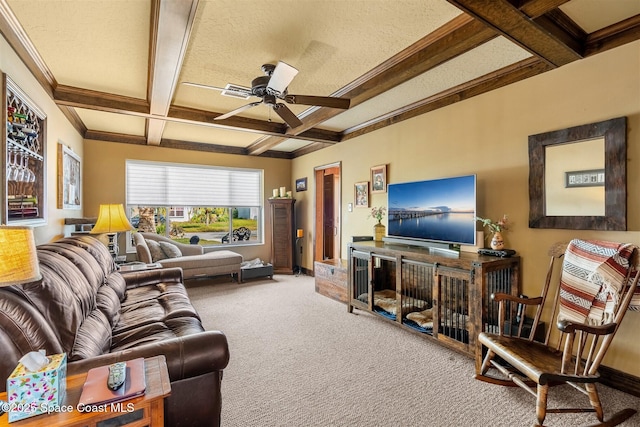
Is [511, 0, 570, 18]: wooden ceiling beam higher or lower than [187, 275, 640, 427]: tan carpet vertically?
higher

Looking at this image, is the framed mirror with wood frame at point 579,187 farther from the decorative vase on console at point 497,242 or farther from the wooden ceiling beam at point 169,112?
the wooden ceiling beam at point 169,112

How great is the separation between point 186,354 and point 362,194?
137 inches

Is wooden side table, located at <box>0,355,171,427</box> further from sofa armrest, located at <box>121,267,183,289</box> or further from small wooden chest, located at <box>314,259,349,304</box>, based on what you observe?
small wooden chest, located at <box>314,259,349,304</box>

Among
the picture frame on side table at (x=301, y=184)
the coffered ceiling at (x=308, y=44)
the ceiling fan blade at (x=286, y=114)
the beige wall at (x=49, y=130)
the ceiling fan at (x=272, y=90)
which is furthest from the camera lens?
the picture frame on side table at (x=301, y=184)

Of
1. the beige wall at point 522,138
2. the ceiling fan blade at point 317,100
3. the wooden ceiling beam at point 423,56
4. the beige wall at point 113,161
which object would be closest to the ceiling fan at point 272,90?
the ceiling fan blade at point 317,100

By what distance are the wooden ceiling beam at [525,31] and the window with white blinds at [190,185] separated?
16.6 feet

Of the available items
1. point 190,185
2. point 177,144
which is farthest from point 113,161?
point 190,185

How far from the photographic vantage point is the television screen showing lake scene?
9.17 feet

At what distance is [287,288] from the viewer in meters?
4.93

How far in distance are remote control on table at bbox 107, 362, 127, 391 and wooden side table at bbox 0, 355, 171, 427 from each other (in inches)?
3.0

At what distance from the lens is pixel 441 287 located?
9.05 feet

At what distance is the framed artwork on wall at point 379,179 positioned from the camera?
4.14 meters

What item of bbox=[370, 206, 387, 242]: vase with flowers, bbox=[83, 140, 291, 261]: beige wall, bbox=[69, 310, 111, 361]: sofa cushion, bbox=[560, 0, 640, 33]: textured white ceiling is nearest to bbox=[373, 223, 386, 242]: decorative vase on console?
bbox=[370, 206, 387, 242]: vase with flowers

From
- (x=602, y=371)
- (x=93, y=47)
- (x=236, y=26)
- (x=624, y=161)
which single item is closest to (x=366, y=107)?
(x=236, y=26)
